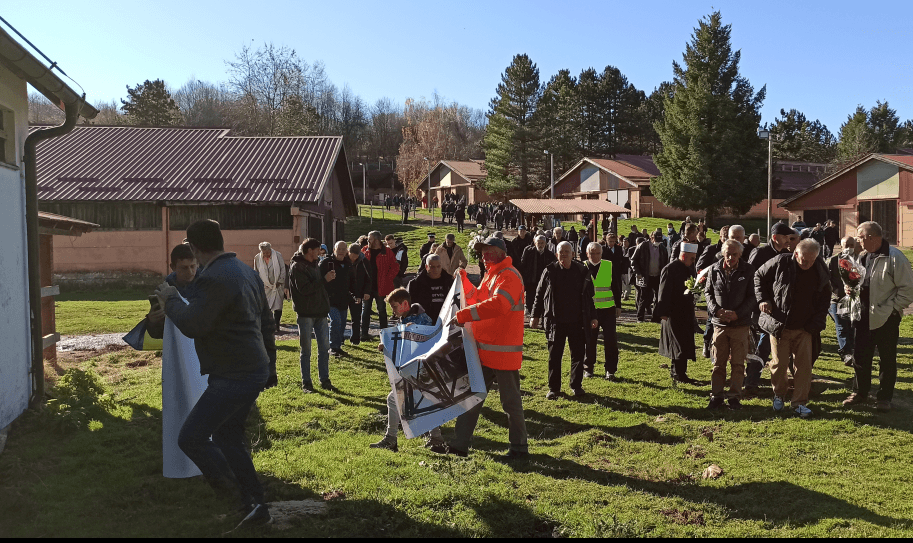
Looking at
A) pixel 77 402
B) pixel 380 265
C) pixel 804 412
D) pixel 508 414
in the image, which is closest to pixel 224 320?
pixel 508 414

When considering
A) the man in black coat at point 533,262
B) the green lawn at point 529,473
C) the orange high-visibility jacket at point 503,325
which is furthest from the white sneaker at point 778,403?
the man in black coat at point 533,262

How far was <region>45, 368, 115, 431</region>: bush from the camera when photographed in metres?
7.46

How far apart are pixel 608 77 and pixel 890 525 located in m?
69.7

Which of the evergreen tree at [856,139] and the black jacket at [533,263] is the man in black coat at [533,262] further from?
the evergreen tree at [856,139]

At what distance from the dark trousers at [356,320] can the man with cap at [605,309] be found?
427 cm

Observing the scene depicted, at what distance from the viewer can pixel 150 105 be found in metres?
62.9

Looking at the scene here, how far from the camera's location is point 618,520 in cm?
500

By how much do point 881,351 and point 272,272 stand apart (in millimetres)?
9415

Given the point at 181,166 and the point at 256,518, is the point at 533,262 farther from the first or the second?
the point at 181,166

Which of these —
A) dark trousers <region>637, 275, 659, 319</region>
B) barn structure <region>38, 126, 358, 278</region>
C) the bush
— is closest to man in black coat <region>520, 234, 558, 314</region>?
dark trousers <region>637, 275, 659, 319</region>

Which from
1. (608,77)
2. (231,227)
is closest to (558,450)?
(231,227)

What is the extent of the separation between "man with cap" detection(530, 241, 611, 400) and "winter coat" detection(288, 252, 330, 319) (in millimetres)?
2835

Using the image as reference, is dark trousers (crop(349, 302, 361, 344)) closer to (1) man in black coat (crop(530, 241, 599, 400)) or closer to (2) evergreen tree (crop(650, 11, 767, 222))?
(1) man in black coat (crop(530, 241, 599, 400))

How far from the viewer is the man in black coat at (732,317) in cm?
801
